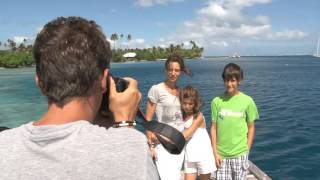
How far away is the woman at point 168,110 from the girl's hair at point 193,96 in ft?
0.35

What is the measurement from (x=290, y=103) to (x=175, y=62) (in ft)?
89.5

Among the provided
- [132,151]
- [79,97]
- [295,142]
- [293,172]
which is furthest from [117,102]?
[295,142]

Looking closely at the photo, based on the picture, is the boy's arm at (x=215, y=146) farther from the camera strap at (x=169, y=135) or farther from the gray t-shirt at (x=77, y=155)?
the gray t-shirt at (x=77, y=155)

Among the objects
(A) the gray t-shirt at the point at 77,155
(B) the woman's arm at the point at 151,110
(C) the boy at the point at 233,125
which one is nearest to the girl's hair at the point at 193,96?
(C) the boy at the point at 233,125

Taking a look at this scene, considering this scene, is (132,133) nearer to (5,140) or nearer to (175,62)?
(5,140)

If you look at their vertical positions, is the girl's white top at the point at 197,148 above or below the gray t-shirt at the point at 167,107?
below

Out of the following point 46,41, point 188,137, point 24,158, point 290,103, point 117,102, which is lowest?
point 290,103

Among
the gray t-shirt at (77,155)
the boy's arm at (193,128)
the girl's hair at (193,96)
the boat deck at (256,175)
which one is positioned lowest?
the boat deck at (256,175)

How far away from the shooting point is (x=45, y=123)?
120 centimetres

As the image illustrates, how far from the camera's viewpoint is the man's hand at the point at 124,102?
1.54 m

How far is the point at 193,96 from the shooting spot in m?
5.03

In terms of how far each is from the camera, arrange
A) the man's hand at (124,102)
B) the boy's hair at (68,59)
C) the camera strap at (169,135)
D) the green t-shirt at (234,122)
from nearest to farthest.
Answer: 1. the boy's hair at (68,59)
2. the camera strap at (169,135)
3. the man's hand at (124,102)
4. the green t-shirt at (234,122)

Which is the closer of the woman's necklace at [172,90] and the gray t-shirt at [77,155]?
the gray t-shirt at [77,155]

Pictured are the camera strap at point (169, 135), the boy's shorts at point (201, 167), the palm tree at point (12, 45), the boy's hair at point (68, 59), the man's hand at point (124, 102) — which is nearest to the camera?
the boy's hair at point (68, 59)
